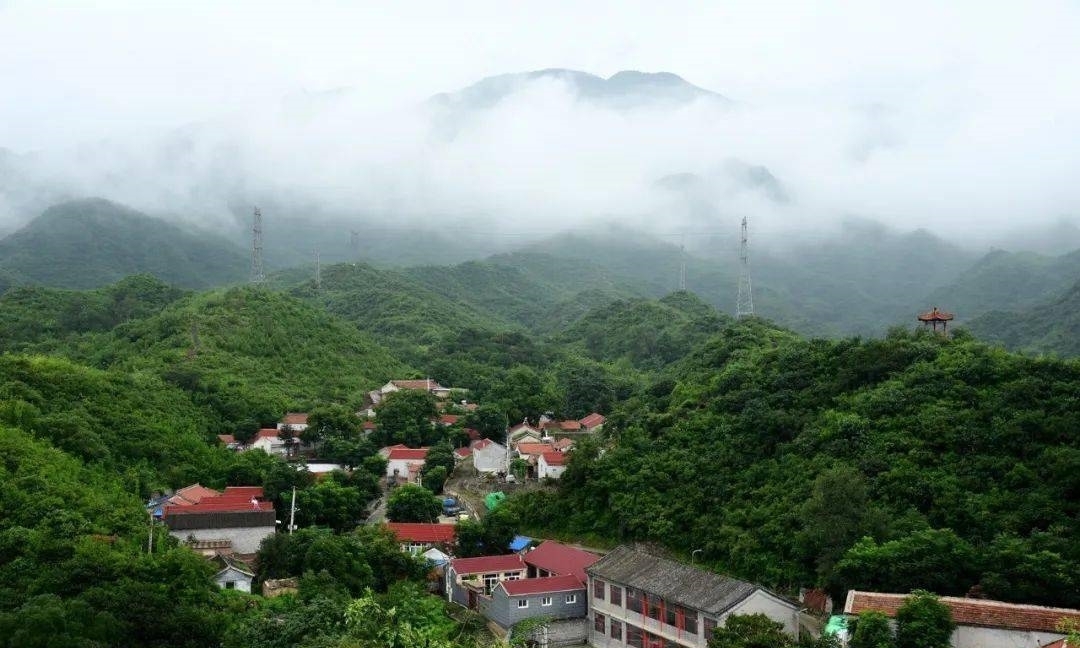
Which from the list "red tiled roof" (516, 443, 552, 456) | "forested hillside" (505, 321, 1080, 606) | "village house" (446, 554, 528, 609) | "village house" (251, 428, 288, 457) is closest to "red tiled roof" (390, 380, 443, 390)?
"village house" (251, 428, 288, 457)

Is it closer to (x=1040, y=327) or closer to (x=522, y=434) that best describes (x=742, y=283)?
(x=1040, y=327)

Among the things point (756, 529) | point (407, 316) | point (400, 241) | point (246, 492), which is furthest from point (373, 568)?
point (400, 241)

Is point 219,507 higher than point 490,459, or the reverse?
point 219,507

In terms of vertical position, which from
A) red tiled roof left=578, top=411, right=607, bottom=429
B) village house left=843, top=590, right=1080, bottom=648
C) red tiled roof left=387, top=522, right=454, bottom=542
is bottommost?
red tiled roof left=387, top=522, right=454, bottom=542

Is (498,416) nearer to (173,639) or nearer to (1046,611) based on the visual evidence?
(173,639)

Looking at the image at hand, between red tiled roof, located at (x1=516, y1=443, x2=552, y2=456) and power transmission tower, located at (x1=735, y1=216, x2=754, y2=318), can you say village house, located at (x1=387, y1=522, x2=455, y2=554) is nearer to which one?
red tiled roof, located at (x1=516, y1=443, x2=552, y2=456)

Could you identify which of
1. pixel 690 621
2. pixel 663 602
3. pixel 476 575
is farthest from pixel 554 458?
pixel 690 621
